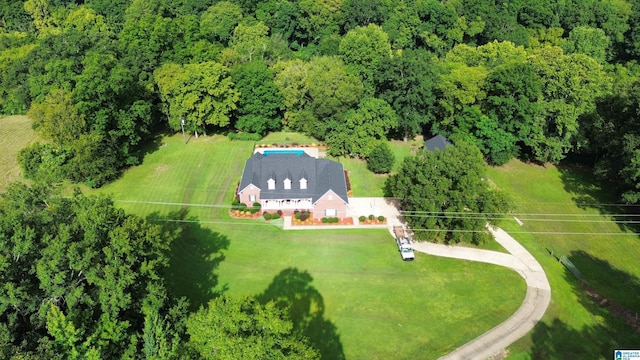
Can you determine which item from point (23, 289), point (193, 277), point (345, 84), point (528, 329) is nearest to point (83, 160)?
point (193, 277)

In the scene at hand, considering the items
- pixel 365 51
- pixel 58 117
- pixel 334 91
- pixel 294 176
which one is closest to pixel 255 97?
pixel 334 91

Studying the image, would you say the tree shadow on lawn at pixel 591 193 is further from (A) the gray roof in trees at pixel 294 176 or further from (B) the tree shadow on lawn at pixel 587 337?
(A) the gray roof in trees at pixel 294 176

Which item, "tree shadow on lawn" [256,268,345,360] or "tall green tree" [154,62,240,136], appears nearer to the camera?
"tree shadow on lawn" [256,268,345,360]

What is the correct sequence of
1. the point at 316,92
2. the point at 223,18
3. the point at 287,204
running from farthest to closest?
the point at 223,18 < the point at 316,92 < the point at 287,204

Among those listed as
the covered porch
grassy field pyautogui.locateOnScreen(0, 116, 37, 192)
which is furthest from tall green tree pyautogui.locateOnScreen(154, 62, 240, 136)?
grassy field pyautogui.locateOnScreen(0, 116, 37, 192)

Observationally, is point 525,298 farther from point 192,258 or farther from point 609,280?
point 192,258

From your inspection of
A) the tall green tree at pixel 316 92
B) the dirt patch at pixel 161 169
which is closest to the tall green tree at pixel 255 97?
the tall green tree at pixel 316 92

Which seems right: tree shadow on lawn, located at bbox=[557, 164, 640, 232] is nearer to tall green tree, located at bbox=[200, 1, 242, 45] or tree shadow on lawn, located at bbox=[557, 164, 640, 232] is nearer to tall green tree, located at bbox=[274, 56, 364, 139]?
tall green tree, located at bbox=[274, 56, 364, 139]

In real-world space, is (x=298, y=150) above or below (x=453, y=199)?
below
